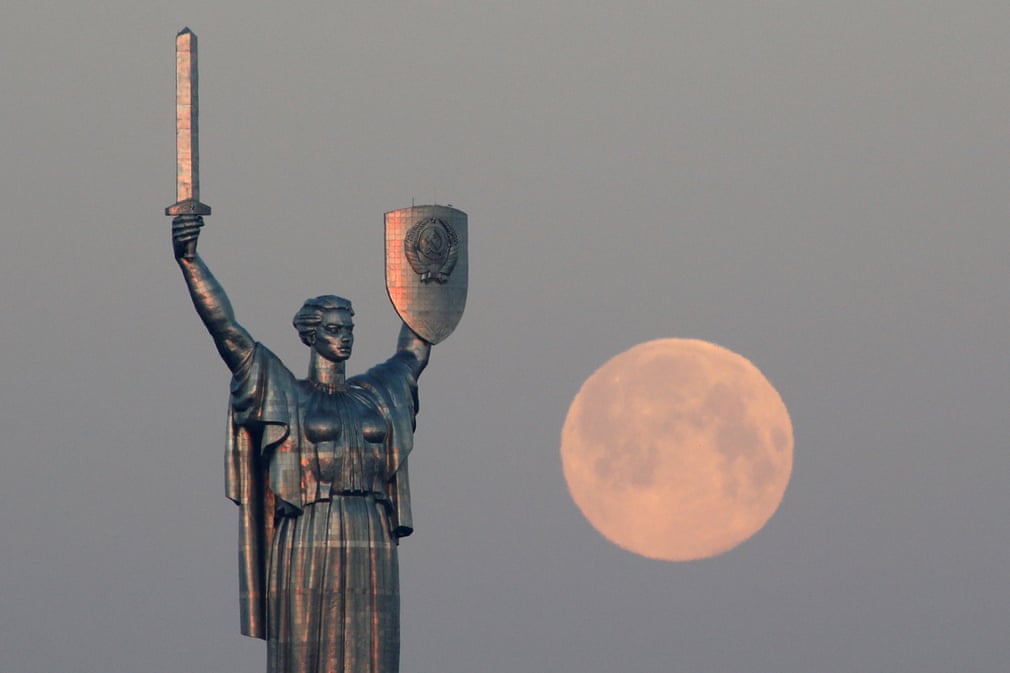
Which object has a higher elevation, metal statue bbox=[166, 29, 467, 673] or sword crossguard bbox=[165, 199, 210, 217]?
sword crossguard bbox=[165, 199, 210, 217]

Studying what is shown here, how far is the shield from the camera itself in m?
74.0

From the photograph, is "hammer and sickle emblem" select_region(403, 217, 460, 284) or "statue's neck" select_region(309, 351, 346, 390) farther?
"hammer and sickle emblem" select_region(403, 217, 460, 284)

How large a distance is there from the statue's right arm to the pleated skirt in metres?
2.34

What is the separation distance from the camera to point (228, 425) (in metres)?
73.0

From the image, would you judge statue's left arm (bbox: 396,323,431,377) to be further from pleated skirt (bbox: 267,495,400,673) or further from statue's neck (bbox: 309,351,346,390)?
pleated skirt (bbox: 267,495,400,673)

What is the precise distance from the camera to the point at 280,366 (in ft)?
239

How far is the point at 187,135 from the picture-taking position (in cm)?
7175

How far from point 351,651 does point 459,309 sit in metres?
5.13

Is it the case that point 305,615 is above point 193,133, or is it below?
below

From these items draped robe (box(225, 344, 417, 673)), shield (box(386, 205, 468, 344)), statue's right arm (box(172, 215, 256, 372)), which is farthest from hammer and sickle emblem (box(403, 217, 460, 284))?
statue's right arm (box(172, 215, 256, 372))

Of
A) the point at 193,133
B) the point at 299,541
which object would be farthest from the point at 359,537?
the point at 193,133

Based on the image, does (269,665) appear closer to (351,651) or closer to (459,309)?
(351,651)

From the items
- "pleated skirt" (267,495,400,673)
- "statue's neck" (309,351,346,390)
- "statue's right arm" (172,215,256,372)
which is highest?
"statue's right arm" (172,215,256,372)

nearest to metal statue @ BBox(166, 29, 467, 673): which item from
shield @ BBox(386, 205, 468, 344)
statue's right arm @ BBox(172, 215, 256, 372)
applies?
statue's right arm @ BBox(172, 215, 256, 372)
